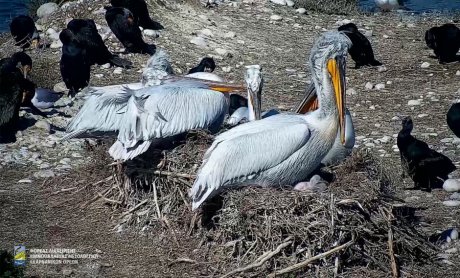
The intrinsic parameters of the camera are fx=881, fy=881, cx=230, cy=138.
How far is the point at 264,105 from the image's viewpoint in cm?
809

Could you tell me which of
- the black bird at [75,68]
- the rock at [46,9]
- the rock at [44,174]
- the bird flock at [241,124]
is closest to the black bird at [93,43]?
the black bird at [75,68]

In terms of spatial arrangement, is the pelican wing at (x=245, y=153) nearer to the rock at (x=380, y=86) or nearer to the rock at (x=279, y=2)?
the rock at (x=380, y=86)

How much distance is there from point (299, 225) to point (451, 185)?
5.73 feet

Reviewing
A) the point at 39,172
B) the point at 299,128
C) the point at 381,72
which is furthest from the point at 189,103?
the point at 381,72

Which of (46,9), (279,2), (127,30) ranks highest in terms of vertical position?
(127,30)

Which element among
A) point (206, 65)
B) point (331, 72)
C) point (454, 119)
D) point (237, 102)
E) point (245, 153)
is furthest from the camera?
point (206, 65)

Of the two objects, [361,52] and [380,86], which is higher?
[361,52]

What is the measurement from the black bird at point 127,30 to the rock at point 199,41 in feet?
1.70

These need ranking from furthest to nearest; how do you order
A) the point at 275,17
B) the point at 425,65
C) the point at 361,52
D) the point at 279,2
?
the point at 279,2 < the point at 275,17 < the point at 425,65 < the point at 361,52

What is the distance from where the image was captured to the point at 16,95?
7.34 metres

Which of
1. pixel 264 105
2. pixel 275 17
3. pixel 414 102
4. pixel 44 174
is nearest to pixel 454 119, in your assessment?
pixel 414 102

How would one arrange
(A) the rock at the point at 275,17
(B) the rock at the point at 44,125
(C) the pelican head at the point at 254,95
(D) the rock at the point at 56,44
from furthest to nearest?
(A) the rock at the point at 275,17, (D) the rock at the point at 56,44, (B) the rock at the point at 44,125, (C) the pelican head at the point at 254,95

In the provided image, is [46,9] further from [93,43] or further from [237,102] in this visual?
[237,102]

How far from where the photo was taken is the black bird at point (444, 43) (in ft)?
30.3
